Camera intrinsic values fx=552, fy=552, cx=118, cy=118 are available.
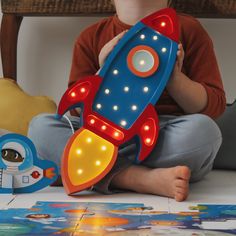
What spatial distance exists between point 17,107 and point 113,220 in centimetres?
65

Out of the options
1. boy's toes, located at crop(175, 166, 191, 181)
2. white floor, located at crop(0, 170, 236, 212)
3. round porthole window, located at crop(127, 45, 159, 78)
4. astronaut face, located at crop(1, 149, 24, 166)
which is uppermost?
round porthole window, located at crop(127, 45, 159, 78)

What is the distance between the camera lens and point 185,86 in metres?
1.04

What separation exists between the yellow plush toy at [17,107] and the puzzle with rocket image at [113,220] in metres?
0.47

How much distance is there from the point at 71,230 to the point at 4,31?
0.92 meters

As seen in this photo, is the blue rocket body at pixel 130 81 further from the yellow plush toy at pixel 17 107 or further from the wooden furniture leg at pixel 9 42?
the wooden furniture leg at pixel 9 42

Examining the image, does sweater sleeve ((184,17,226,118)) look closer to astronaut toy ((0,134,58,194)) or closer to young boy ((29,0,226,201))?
young boy ((29,0,226,201))

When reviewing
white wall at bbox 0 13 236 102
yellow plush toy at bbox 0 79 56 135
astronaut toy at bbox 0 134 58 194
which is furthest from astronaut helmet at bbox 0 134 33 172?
white wall at bbox 0 13 236 102

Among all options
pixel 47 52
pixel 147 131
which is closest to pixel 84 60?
pixel 147 131

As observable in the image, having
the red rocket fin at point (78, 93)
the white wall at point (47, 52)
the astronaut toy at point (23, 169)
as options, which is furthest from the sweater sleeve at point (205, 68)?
the white wall at point (47, 52)

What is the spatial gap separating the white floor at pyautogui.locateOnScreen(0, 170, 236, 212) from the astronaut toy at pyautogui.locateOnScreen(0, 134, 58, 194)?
23 mm

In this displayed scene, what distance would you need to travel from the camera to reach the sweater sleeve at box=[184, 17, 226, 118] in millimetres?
1101

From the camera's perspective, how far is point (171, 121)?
1.06m

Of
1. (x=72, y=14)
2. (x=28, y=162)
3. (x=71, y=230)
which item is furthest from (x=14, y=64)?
(x=71, y=230)

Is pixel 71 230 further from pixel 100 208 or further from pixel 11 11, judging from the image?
pixel 11 11
